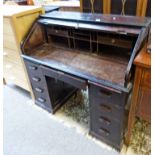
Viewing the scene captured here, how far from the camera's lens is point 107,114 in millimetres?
1344

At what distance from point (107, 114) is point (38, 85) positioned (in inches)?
35.8

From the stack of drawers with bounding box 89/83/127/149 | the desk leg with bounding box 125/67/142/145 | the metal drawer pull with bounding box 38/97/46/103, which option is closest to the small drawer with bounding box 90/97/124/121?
the stack of drawers with bounding box 89/83/127/149

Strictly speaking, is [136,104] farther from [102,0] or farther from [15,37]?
[102,0]

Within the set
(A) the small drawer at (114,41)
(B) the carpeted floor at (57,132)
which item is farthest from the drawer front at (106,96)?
(B) the carpeted floor at (57,132)

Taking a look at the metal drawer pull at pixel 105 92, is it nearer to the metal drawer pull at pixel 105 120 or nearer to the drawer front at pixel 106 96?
the drawer front at pixel 106 96

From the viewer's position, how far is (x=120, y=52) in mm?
1416

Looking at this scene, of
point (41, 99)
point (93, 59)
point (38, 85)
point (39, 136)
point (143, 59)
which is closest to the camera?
point (143, 59)

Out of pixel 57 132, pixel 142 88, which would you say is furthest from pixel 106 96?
pixel 57 132

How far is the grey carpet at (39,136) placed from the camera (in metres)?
1.55

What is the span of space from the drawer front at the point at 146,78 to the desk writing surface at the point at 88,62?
145 mm

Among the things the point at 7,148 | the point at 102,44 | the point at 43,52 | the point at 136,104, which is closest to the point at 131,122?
the point at 136,104

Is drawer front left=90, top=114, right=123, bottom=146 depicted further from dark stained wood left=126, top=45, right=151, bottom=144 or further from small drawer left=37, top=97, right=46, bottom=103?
small drawer left=37, top=97, right=46, bottom=103

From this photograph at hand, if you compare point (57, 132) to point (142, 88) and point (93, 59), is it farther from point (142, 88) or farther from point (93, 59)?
point (142, 88)

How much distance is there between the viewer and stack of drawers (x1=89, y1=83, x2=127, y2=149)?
1221mm
